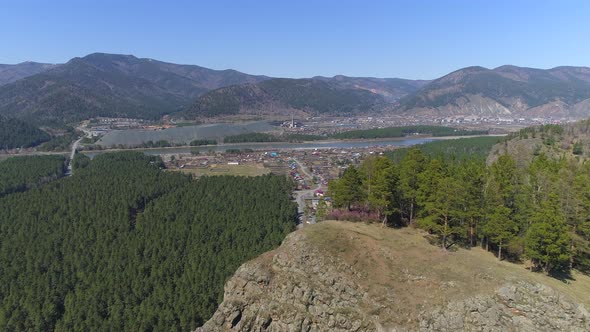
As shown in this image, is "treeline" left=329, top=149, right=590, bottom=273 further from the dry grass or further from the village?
the village

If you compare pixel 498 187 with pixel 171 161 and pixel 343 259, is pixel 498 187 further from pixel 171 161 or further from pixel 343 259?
pixel 171 161

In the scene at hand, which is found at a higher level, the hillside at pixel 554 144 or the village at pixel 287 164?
the hillside at pixel 554 144

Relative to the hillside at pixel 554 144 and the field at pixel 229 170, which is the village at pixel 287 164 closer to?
the field at pixel 229 170

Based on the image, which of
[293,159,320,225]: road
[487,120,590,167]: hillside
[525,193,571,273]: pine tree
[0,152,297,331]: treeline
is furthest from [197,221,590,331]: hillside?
[487,120,590,167]: hillside

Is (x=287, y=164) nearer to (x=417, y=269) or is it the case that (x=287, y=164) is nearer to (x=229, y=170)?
(x=229, y=170)

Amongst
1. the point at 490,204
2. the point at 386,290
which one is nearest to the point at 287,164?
the point at 490,204

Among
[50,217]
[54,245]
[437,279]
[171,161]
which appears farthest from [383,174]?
[171,161]

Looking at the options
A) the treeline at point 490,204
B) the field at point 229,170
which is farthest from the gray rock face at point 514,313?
the field at point 229,170
